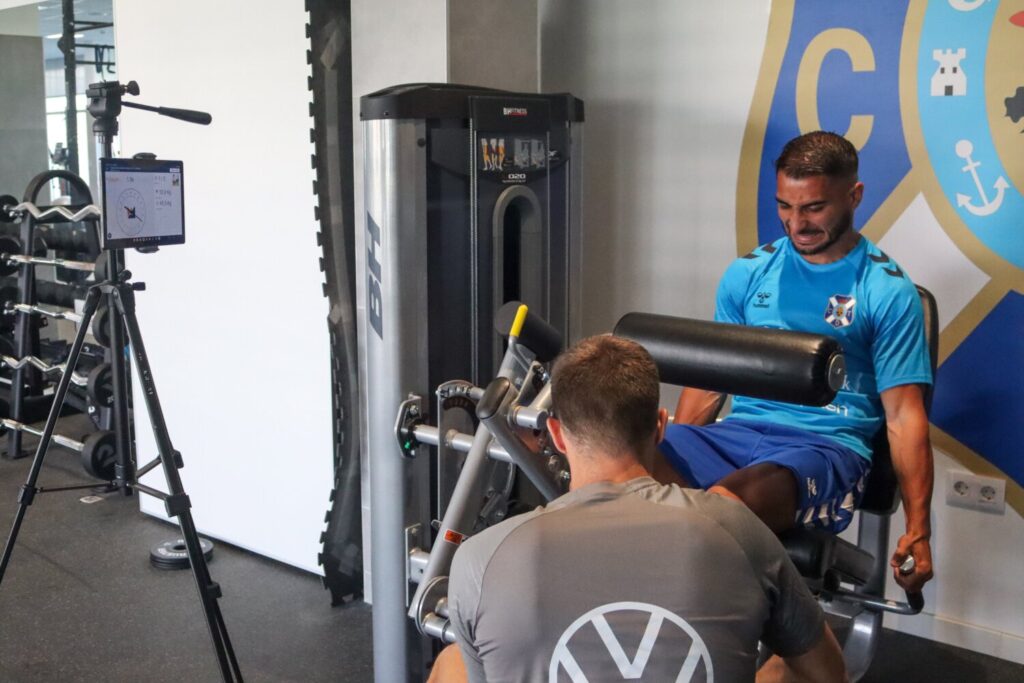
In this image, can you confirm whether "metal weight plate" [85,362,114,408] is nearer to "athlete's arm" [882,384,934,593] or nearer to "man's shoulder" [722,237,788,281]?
"man's shoulder" [722,237,788,281]

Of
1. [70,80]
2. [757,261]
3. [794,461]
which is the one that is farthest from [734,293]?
[70,80]

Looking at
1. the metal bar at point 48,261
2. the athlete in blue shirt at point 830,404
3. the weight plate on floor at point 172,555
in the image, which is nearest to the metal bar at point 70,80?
the metal bar at point 48,261

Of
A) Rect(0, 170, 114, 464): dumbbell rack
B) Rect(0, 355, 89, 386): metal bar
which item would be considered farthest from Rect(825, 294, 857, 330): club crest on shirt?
Rect(0, 355, 89, 386): metal bar

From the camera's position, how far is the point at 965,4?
2.58m

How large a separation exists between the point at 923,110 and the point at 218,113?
212 centimetres

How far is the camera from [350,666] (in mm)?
2748

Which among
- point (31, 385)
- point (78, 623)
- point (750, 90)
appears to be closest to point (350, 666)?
point (78, 623)

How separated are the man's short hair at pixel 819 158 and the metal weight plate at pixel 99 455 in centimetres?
253

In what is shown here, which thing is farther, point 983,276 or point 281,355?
point 281,355

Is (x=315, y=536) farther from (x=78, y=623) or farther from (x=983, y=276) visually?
(x=983, y=276)

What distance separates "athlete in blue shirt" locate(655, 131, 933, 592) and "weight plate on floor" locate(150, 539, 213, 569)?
1867 mm

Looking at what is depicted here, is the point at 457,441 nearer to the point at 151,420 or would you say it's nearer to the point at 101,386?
the point at 151,420

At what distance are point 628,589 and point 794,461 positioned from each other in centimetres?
95

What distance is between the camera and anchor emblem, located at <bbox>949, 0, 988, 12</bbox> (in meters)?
2.56
